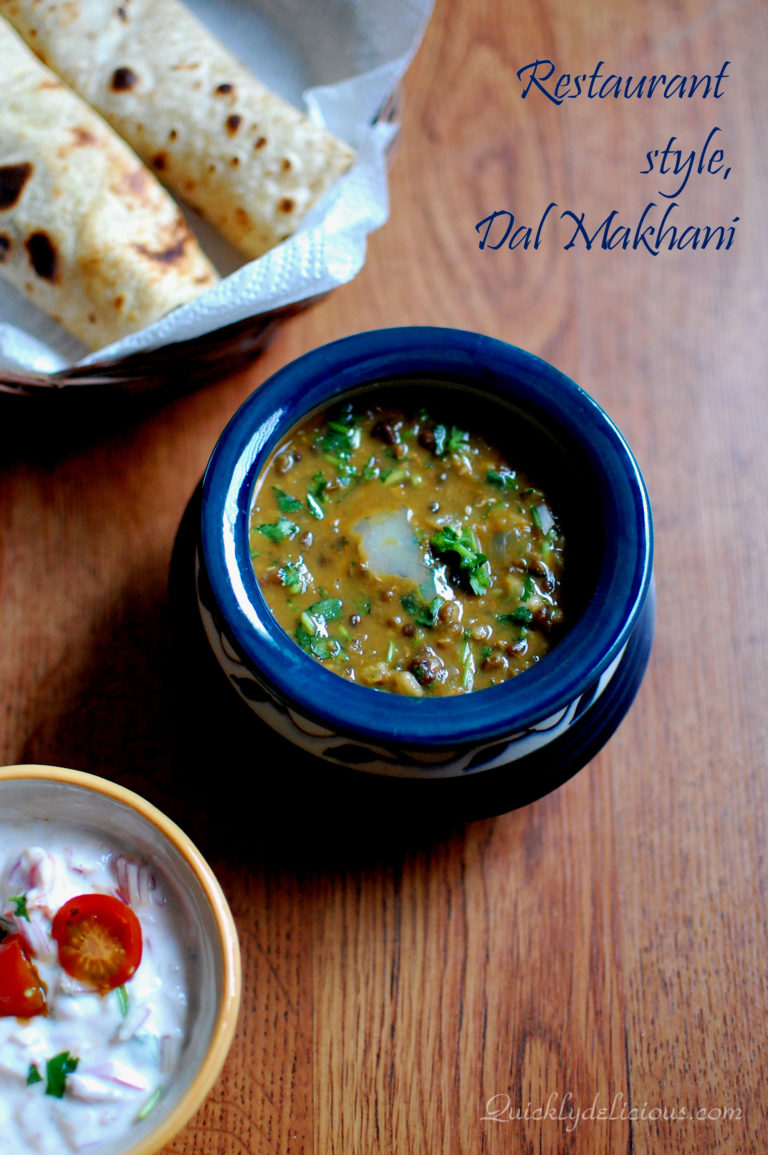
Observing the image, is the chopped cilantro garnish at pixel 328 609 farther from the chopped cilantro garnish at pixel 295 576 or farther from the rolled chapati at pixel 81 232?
the rolled chapati at pixel 81 232

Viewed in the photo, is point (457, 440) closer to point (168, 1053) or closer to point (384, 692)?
point (384, 692)

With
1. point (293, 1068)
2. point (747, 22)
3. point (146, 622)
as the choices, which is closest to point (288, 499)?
point (146, 622)

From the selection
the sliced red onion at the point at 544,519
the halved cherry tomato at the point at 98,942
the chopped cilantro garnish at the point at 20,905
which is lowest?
the halved cherry tomato at the point at 98,942

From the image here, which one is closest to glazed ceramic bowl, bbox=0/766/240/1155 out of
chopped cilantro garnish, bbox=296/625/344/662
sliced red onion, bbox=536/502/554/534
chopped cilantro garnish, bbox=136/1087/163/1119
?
chopped cilantro garnish, bbox=136/1087/163/1119

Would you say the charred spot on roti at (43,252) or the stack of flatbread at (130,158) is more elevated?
the stack of flatbread at (130,158)

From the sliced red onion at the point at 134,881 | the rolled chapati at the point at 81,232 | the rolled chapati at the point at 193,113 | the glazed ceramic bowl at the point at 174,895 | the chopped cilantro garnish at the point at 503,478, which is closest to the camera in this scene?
the glazed ceramic bowl at the point at 174,895

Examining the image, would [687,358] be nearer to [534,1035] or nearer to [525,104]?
[525,104]

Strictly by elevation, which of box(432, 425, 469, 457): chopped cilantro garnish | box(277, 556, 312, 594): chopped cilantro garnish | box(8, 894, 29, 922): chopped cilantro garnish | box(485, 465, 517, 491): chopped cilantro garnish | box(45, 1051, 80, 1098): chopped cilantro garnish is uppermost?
box(432, 425, 469, 457): chopped cilantro garnish

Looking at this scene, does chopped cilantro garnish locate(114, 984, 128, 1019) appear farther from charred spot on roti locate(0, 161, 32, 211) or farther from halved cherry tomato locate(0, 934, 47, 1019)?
charred spot on roti locate(0, 161, 32, 211)

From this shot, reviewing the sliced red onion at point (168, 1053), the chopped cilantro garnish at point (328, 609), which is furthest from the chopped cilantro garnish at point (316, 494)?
the sliced red onion at point (168, 1053)
